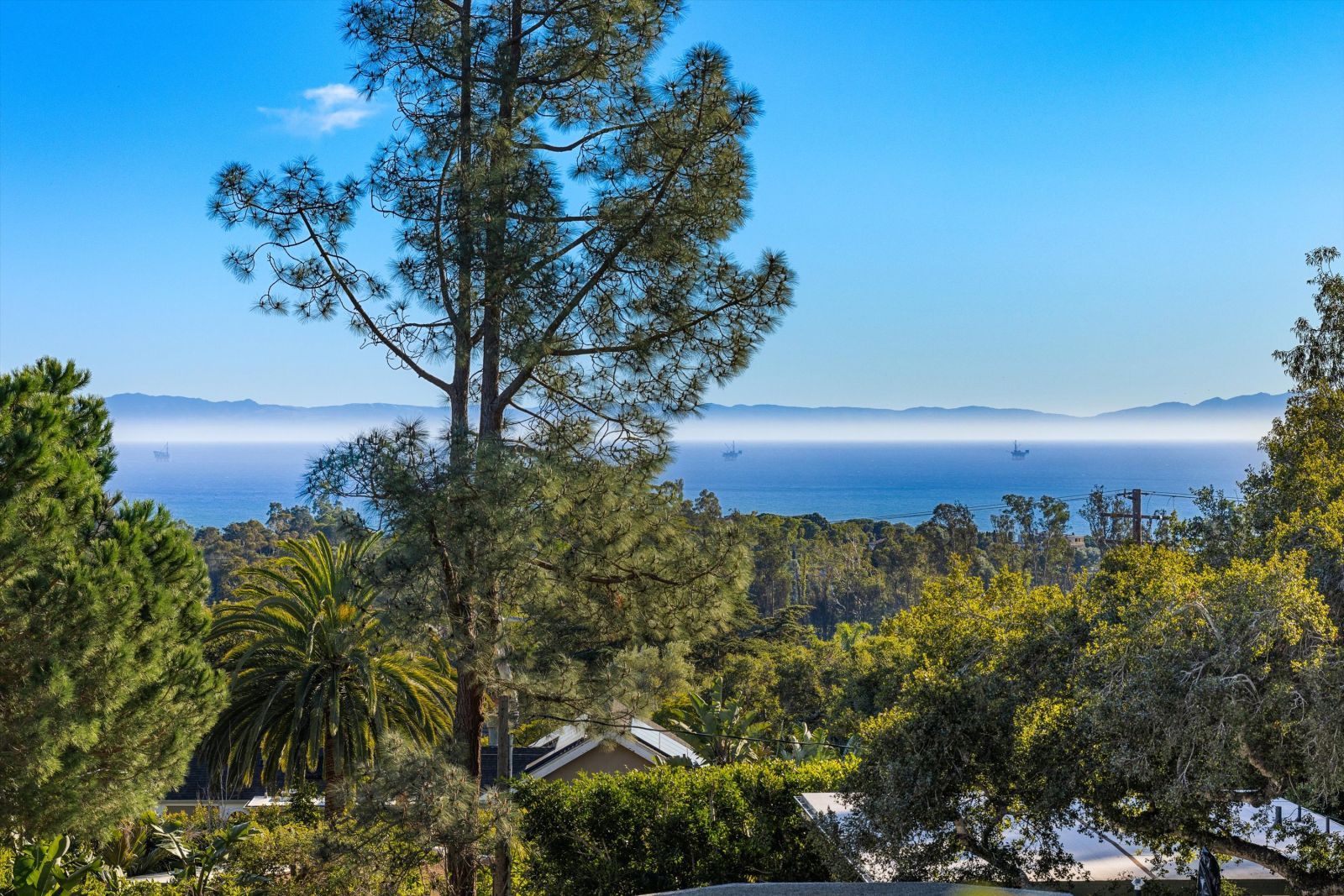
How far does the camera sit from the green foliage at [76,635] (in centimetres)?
758

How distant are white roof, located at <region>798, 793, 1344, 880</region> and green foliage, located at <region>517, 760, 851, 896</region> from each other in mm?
2032

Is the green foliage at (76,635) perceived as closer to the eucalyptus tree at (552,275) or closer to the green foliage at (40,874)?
the green foliage at (40,874)

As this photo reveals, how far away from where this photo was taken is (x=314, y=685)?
10539 mm

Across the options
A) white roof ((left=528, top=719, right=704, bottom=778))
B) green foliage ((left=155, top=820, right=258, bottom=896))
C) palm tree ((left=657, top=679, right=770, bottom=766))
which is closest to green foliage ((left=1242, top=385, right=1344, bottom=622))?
white roof ((left=528, top=719, right=704, bottom=778))

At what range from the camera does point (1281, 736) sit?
5.61m

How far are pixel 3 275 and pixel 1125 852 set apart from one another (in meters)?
61.7

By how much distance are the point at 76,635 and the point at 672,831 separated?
5705 millimetres

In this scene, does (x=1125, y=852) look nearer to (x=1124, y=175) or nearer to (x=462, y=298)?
(x=462, y=298)

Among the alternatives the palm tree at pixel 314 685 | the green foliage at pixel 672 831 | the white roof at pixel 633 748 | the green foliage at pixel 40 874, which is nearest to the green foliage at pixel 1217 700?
the green foliage at pixel 672 831

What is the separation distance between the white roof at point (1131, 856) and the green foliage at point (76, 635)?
20.1ft

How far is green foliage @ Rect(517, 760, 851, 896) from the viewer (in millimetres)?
9398

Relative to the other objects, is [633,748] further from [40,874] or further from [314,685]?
Answer: [40,874]

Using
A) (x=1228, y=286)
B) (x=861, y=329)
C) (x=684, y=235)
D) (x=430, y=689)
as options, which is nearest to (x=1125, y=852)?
(x=684, y=235)

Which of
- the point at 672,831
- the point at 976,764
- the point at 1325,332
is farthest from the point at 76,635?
the point at 1325,332
